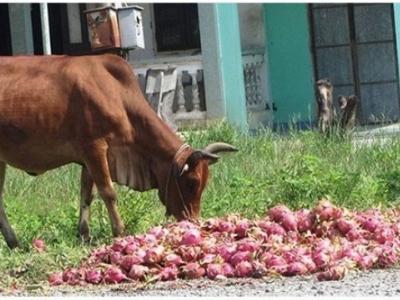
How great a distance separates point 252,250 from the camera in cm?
806

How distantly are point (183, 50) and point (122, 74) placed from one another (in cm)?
907

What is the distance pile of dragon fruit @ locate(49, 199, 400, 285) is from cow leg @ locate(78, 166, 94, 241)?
1337 mm

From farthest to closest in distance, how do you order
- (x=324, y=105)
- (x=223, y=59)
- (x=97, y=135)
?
(x=223, y=59)
(x=324, y=105)
(x=97, y=135)

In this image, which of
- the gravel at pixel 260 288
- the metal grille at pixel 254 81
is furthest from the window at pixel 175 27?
the gravel at pixel 260 288

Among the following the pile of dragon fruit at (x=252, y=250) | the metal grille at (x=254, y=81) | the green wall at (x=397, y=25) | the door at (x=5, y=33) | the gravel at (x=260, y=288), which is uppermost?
the door at (x=5, y=33)

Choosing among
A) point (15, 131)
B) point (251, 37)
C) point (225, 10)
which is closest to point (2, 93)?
point (15, 131)

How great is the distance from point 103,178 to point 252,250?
2.21 meters

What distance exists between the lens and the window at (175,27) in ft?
63.0

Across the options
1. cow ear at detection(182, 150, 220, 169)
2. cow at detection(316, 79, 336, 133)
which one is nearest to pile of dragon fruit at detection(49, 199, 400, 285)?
cow ear at detection(182, 150, 220, 169)

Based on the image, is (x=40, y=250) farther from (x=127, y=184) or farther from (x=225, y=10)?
(x=225, y=10)

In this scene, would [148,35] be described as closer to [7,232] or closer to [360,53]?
[360,53]

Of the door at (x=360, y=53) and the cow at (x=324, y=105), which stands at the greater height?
the door at (x=360, y=53)

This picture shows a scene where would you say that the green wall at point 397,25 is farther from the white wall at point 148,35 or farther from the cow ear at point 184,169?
the cow ear at point 184,169

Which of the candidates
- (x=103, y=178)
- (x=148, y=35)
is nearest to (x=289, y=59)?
(x=148, y=35)
